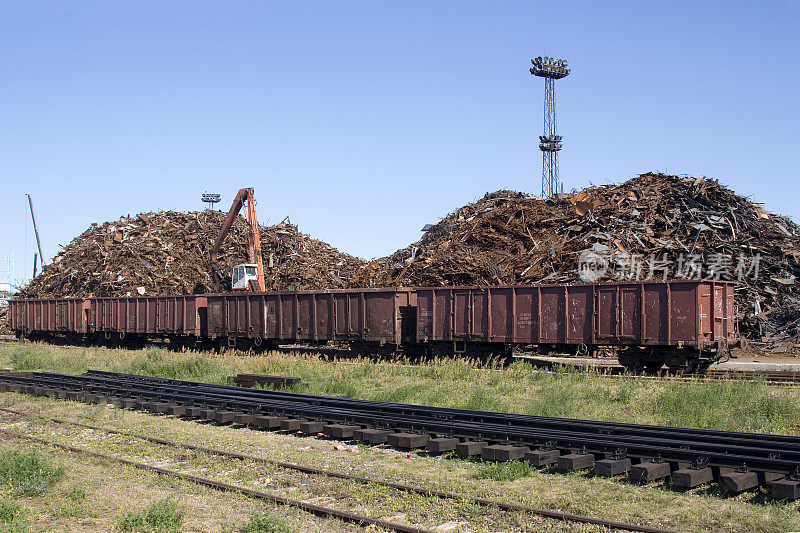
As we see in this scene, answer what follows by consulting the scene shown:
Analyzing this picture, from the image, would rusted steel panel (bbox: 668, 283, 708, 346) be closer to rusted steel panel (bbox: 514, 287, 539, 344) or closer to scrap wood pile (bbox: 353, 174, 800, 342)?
rusted steel panel (bbox: 514, 287, 539, 344)

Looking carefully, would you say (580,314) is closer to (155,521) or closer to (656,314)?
(656,314)

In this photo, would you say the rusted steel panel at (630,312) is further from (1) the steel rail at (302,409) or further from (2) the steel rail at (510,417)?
(1) the steel rail at (302,409)

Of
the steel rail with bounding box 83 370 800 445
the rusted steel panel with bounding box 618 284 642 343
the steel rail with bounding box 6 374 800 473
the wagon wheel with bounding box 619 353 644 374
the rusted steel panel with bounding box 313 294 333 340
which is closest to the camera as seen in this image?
the steel rail with bounding box 6 374 800 473

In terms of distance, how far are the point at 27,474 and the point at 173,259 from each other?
37258 millimetres

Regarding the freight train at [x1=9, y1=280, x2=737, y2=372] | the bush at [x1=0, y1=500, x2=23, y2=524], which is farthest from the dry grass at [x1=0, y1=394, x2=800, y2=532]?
the freight train at [x1=9, y1=280, x2=737, y2=372]

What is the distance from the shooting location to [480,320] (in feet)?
71.7

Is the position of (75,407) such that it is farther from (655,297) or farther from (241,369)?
(655,297)

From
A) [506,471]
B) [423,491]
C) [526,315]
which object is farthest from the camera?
[526,315]

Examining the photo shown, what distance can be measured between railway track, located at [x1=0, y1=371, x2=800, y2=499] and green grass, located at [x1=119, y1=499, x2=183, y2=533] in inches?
163

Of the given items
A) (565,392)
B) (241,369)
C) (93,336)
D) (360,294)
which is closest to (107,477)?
(565,392)

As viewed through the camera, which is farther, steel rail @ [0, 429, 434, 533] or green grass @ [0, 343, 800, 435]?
green grass @ [0, 343, 800, 435]

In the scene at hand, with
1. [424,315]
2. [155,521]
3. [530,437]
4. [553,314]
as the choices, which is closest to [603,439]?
[530,437]

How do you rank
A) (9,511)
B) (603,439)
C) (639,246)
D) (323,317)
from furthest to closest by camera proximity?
1. (639,246)
2. (323,317)
3. (603,439)
4. (9,511)

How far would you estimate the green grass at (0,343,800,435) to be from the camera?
12.5 m
